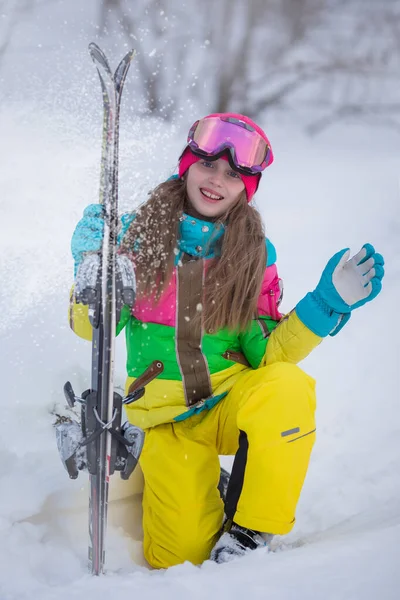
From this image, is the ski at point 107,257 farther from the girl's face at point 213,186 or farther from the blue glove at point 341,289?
the blue glove at point 341,289

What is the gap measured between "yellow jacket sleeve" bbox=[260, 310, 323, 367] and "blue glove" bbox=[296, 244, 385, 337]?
0.03 metres

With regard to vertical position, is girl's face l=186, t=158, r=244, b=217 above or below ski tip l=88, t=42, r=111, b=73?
below

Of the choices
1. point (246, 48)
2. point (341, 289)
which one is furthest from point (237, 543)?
point (246, 48)

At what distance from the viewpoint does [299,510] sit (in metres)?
2.30

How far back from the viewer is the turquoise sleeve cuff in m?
2.00

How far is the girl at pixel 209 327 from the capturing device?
191 centimetres

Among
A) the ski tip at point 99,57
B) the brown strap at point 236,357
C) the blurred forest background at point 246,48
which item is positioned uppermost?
the blurred forest background at point 246,48

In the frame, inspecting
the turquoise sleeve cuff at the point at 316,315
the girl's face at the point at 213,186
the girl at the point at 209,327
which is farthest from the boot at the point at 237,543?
the girl's face at the point at 213,186

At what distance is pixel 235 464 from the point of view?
6.32 ft

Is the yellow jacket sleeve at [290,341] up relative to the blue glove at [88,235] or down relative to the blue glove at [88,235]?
down

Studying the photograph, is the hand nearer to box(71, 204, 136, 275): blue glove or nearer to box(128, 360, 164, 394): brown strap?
box(128, 360, 164, 394): brown strap

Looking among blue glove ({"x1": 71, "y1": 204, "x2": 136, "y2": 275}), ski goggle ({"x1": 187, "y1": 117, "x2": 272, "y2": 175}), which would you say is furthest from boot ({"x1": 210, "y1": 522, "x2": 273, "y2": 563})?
ski goggle ({"x1": 187, "y1": 117, "x2": 272, "y2": 175})

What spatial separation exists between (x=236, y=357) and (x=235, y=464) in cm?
41

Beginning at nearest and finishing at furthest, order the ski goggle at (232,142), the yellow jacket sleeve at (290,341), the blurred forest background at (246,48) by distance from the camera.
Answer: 1. the yellow jacket sleeve at (290,341)
2. the ski goggle at (232,142)
3. the blurred forest background at (246,48)
